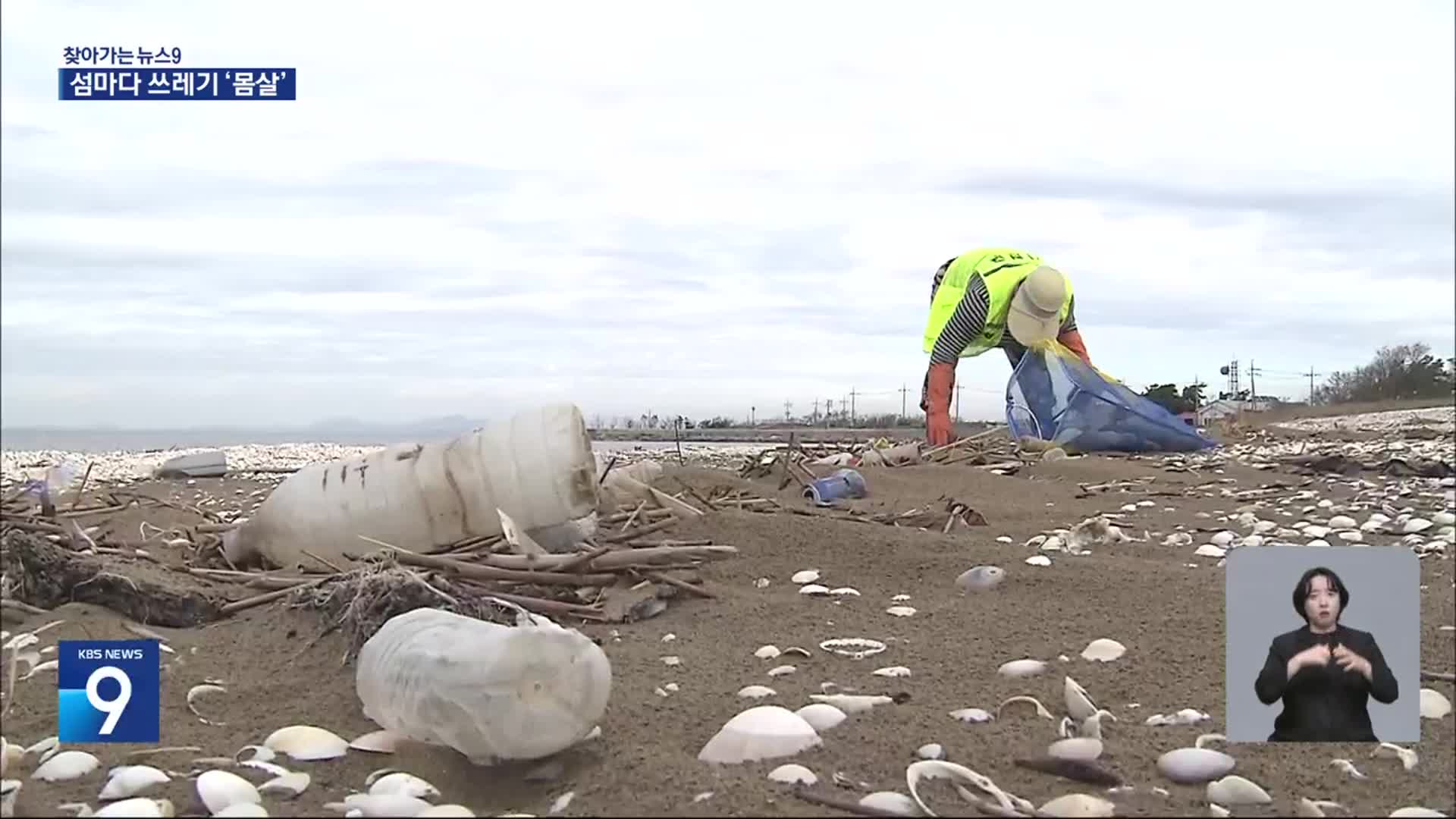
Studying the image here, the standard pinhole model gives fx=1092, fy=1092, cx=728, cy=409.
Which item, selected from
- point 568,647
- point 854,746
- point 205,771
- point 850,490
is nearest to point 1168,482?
point 850,490

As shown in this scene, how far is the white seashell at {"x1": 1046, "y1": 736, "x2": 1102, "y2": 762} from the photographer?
1405mm

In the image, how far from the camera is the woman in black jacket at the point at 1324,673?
48.0 inches

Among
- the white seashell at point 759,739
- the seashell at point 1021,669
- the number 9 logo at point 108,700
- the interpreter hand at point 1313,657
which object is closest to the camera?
the interpreter hand at point 1313,657

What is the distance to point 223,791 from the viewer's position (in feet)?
4.35

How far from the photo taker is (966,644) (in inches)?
80.1

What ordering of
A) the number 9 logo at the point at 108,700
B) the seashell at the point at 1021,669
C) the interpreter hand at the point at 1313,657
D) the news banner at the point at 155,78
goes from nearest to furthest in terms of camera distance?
the interpreter hand at the point at 1313,657 < the number 9 logo at the point at 108,700 < the news banner at the point at 155,78 < the seashell at the point at 1021,669

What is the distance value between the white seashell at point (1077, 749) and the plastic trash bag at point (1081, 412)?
180 inches

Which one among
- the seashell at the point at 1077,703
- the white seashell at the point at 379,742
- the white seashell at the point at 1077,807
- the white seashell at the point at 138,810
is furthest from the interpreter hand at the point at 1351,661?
the white seashell at the point at 138,810

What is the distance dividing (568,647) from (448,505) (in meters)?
1.28

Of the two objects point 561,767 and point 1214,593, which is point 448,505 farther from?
point 1214,593

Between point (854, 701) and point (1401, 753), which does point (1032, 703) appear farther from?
point (1401, 753)

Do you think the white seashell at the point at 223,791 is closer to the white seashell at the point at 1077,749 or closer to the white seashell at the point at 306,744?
the white seashell at the point at 306,744

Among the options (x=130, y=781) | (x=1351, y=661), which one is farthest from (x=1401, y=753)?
(x=130, y=781)

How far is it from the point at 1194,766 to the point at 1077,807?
8.2 inches
